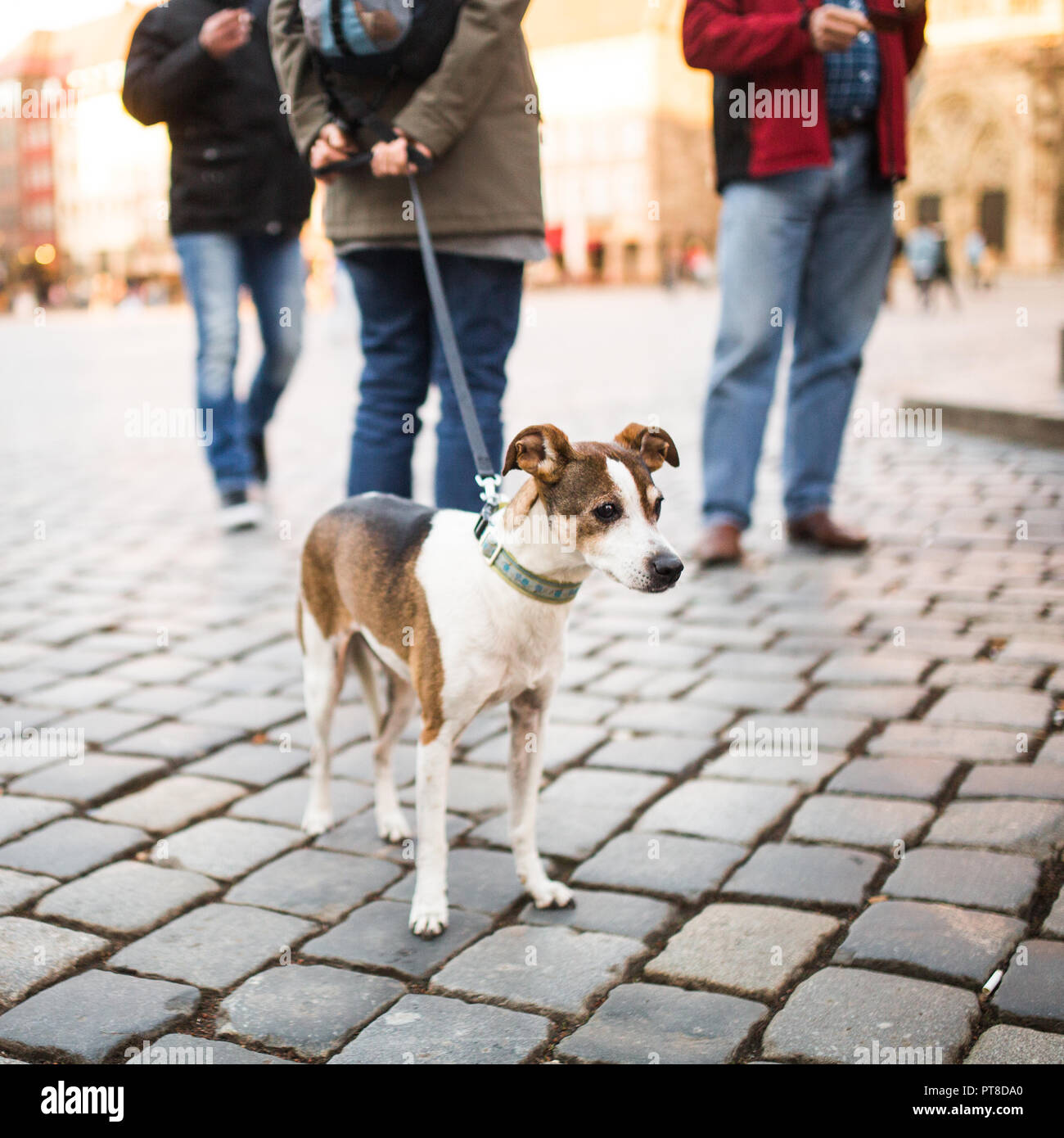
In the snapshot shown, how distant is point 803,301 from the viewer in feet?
17.3

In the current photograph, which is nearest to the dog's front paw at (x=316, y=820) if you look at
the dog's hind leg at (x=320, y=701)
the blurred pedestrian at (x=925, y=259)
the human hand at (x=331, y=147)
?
the dog's hind leg at (x=320, y=701)

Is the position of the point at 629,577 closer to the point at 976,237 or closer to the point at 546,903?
the point at 546,903

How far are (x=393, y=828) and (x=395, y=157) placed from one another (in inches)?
65.1

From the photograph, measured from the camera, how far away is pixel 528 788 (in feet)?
8.29

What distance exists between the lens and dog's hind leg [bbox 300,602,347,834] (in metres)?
2.81

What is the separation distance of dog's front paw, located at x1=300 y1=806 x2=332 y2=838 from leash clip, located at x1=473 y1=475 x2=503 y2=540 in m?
0.81

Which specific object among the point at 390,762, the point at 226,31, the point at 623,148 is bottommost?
the point at 390,762

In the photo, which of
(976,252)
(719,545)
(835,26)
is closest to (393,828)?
(719,545)

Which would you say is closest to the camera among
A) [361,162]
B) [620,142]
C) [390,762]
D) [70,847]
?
[70,847]

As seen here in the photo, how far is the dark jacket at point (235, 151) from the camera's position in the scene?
5.57 meters

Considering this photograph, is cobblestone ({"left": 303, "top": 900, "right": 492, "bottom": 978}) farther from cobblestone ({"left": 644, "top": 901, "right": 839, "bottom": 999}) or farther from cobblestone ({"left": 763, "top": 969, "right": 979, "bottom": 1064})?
cobblestone ({"left": 763, "top": 969, "right": 979, "bottom": 1064})

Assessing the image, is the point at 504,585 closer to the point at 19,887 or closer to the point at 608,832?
the point at 608,832
